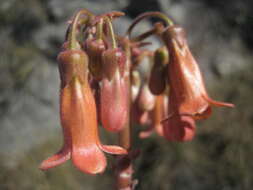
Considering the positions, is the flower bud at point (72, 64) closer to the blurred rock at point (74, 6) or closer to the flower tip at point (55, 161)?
the flower tip at point (55, 161)

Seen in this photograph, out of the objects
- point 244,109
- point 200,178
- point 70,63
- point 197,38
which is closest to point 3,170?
point 200,178

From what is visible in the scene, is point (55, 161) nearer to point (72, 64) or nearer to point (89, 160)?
point (89, 160)

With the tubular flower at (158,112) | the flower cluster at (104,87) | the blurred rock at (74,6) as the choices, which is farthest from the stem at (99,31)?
the blurred rock at (74,6)

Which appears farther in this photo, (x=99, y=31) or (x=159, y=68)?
(x=159, y=68)

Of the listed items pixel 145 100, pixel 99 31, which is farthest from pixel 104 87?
pixel 145 100

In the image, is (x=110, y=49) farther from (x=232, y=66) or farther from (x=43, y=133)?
(x=232, y=66)

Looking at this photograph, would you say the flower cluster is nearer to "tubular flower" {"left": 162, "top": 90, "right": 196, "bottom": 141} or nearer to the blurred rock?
"tubular flower" {"left": 162, "top": 90, "right": 196, "bottom": 141}
